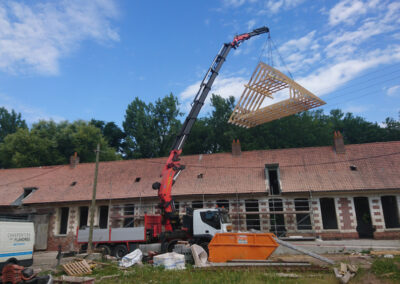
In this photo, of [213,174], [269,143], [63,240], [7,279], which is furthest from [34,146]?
[7,279]

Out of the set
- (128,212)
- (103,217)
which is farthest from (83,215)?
(128,212)

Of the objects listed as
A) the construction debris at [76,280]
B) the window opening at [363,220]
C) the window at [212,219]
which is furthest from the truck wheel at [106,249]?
the window opening at [363,220]

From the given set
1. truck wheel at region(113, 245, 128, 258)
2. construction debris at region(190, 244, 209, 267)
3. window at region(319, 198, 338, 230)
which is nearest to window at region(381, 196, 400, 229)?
window at region(319, 198, 338, 230)

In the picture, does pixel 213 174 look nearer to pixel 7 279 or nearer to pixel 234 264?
pixel 234 264

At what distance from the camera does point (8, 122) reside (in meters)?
59.9

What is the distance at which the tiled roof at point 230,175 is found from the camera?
71.5 feet

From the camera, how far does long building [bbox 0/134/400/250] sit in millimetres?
20938

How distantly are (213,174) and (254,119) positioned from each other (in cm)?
811

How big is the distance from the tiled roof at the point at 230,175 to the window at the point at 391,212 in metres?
2.15

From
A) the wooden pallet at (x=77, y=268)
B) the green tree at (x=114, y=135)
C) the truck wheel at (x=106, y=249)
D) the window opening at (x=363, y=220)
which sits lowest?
the wooden pallet at (x=77, y=268)

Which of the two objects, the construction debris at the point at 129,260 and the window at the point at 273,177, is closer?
the construction debris at the point at 129,260

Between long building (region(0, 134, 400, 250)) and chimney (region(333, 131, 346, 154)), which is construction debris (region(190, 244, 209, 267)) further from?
chimney (region(333, 131, 346, 154))

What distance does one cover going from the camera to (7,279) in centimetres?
952

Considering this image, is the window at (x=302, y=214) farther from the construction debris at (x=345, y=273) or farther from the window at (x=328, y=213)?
the construction debris at (x=345, y=273)
